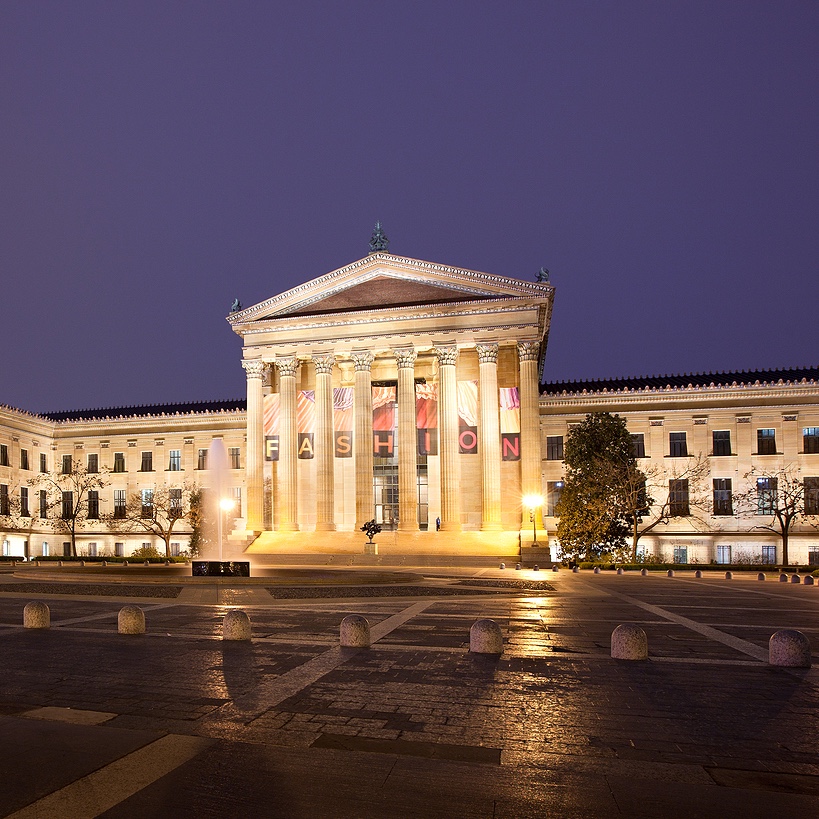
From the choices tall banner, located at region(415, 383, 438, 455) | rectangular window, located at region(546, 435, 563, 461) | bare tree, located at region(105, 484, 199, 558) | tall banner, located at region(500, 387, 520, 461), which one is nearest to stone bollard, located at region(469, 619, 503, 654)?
tall banner, located at region(500, 387, 520, 461)

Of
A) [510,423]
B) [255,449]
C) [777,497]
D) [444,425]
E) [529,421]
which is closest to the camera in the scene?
[510,423]

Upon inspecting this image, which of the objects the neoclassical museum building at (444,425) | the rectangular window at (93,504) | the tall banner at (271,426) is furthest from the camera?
the rectangular window at (93,504)

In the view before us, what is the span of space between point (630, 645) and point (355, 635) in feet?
15.8

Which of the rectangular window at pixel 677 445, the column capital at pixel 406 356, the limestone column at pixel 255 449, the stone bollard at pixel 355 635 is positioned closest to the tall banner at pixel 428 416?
the column capital at pixel 406 356

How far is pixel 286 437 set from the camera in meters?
57.1

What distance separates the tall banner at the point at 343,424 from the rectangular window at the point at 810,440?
36.1 meters

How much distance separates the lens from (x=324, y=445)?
56125mm

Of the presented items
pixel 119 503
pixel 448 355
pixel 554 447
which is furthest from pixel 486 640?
pixel 119 503

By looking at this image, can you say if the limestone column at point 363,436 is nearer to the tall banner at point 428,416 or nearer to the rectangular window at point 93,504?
the tall banner at point 428,416

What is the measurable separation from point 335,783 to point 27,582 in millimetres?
26561

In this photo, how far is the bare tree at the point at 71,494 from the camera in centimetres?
7050

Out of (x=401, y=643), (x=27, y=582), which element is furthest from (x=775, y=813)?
(x=27, y=582)

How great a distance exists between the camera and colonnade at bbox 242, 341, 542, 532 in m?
53.0

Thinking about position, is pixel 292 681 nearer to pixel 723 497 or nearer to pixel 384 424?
pixel 384 424
